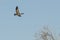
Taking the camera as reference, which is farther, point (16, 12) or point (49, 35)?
point (49, 35)

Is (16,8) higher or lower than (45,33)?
lower

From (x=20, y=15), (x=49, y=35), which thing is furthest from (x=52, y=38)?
(x=20, y=15)

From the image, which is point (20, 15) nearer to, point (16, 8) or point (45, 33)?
point (16, 8)

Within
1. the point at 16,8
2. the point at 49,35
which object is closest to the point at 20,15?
the point at 16,8

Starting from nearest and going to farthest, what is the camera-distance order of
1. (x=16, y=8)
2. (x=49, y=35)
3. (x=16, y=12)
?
(x=16, y=8)
(x=16, y=12)
(x=49, y=35)

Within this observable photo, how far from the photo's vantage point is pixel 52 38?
43844mm

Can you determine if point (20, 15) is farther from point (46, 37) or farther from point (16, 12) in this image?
point (46, 37)

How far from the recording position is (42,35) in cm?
4434

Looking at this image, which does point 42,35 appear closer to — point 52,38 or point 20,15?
point 52,38

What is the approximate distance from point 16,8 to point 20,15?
2.07 meters

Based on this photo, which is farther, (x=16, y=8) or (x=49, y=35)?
(x=49, y=35)

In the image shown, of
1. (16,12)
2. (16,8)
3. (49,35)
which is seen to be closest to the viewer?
(16,8)

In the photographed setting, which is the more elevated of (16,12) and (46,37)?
(46,37)

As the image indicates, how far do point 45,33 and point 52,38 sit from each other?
5.55ft
